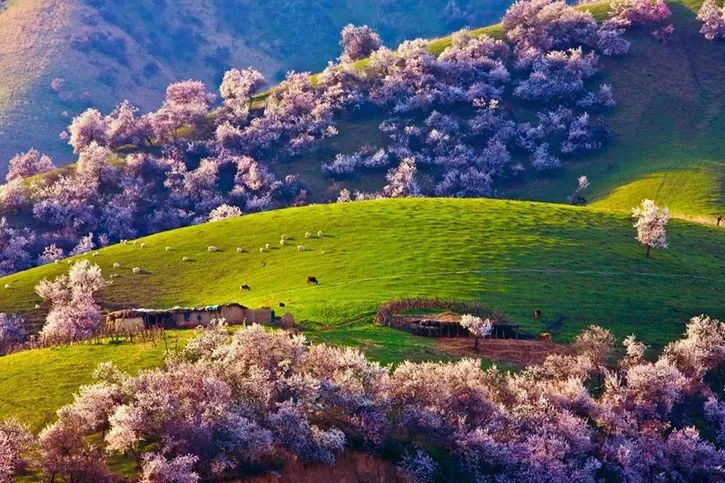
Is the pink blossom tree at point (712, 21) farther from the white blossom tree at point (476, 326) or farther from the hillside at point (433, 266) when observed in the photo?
the white blossom tree at point (476, 326)


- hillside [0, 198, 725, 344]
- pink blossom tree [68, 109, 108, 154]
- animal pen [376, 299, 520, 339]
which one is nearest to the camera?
animal pen [376, 299, 520, 339]

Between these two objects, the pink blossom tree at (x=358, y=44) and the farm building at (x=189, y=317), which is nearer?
the farm building at (x=189, y=317)

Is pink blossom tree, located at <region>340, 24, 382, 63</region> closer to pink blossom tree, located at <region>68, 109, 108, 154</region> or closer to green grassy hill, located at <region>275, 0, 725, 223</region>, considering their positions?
green grassy hill, located at <region>275, 0, 725, 223</region>

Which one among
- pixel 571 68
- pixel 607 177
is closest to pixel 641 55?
pixel 571 68

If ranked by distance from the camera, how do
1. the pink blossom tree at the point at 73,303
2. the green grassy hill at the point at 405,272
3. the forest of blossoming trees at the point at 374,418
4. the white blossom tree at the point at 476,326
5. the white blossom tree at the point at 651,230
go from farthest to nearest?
the white blossom tree at the point at 651,230 < the pink blossom tree at the point at 73,303 < the green grassy hill at the point at 405,272 < the white blossom tree at the point at 476,326 < the forest of blossoming trees at the point at 374,418

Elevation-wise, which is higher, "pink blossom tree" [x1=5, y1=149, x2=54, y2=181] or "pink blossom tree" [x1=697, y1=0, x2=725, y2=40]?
"pink blossom tree" [x1=697, y1=0, x2=725, y2=40]

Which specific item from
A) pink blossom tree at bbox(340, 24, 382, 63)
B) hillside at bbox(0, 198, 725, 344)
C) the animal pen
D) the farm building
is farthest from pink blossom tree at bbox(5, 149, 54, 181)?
the animal pen

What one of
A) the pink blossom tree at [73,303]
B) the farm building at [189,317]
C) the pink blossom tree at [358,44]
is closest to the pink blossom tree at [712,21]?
the pink blossom tree at [358,44]
